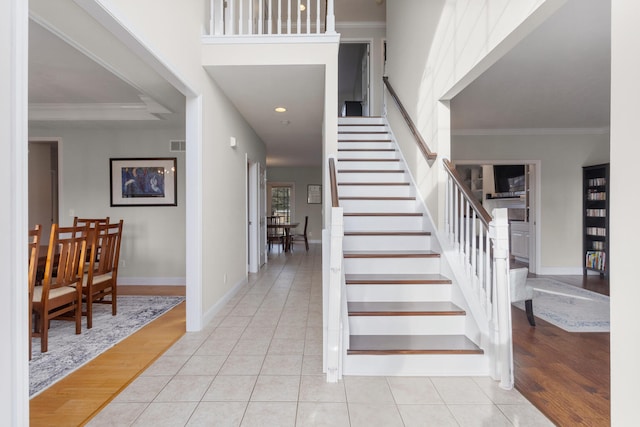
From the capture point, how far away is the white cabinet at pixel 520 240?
7057 mm

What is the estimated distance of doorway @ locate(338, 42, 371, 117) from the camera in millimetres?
7617

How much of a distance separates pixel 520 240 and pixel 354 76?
249 inches

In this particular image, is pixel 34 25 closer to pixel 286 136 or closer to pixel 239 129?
pixel 239 129

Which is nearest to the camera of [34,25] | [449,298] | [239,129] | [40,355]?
[34,25]

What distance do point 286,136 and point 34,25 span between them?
4345 mm

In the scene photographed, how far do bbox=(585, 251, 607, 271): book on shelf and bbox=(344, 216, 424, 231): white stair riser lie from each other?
4112 mm

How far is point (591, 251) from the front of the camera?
5.95 meters

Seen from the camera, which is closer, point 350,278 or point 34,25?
point 34,25

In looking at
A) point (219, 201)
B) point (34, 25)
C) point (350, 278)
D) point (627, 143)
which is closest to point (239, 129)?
point (219, 201)

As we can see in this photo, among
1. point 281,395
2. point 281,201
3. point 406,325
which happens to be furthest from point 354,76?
point 281,395

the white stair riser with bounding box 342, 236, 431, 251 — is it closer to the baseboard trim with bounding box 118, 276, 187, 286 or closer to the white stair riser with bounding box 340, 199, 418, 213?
the white stair riser with bounding box 340, 199, 418, 213

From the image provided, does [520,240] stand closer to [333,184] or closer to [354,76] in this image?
[333,184]

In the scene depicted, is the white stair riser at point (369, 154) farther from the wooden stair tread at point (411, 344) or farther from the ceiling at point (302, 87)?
the wooden stair tread at point (411, 344)

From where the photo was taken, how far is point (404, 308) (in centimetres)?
271
